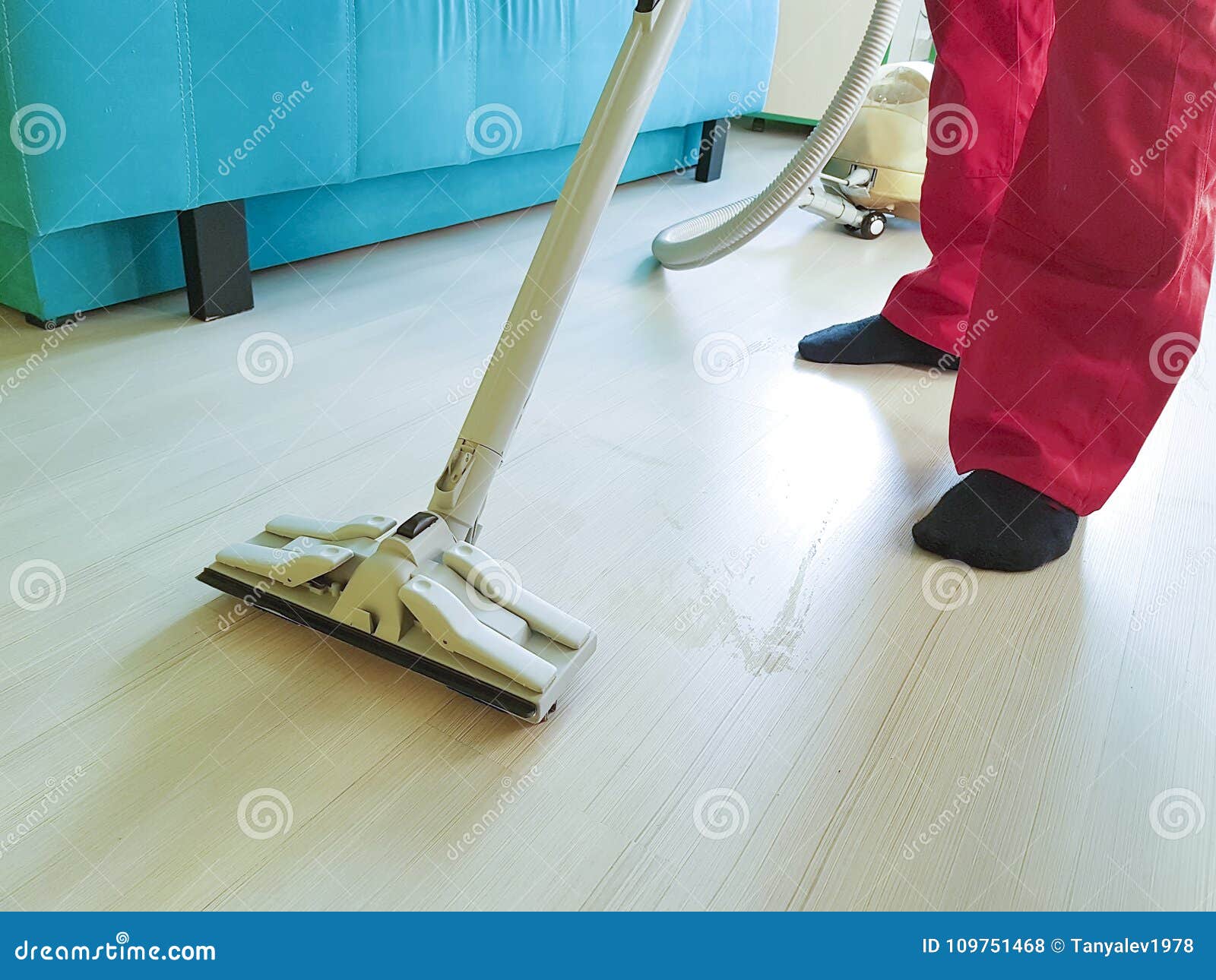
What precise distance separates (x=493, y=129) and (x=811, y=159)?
2.56 ft

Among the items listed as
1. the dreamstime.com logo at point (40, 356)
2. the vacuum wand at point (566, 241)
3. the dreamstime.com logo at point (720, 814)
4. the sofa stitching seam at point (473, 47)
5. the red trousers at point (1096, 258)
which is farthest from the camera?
the sofa stitching seam at point (473, 47)

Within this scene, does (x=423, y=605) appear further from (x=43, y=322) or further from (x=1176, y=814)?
(x=43, y=322)

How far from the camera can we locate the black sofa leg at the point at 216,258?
131 cm

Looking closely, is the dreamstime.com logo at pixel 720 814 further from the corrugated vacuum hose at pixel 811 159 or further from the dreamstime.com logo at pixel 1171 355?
the corrugated vacuum hose at pixel 811 159

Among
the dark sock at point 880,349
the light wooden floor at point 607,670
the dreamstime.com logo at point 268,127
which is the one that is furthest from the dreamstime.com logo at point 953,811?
the dreamstime.com logo at point 268,127

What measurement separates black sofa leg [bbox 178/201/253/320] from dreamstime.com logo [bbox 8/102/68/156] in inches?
8.1

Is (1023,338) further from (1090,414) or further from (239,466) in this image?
(239,466)

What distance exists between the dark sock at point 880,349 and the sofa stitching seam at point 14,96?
3.40ft

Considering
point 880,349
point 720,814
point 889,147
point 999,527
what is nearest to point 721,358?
point 880,349

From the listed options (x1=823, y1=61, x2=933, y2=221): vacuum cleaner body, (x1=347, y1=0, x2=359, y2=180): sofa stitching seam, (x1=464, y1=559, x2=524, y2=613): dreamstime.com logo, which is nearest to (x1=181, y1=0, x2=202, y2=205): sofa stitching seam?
(x1=347, y1=0, x2=359, y2=180): sofa stitching seam

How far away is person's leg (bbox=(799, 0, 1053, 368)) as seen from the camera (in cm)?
126

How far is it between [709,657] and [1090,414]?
Result: 484 millimetres

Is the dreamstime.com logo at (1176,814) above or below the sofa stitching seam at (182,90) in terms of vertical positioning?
below

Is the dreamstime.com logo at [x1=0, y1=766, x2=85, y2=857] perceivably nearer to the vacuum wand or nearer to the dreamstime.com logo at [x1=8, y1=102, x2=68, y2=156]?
the vacuum wand
